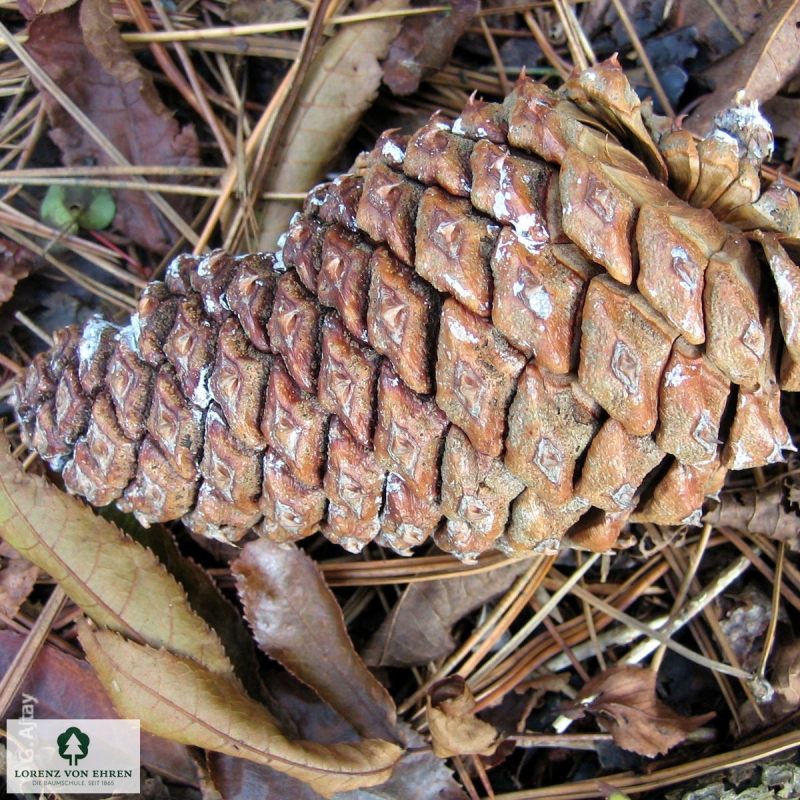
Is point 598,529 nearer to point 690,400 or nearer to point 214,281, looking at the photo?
point 690,400

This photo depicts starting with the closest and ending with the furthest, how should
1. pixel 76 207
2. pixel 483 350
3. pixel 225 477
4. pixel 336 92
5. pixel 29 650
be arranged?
pixel 483 350 → pixel 225 477 → pixel 29 650 → pixel 336 92 → pixel 76 207

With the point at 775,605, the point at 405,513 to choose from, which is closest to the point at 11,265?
the point at 405,513

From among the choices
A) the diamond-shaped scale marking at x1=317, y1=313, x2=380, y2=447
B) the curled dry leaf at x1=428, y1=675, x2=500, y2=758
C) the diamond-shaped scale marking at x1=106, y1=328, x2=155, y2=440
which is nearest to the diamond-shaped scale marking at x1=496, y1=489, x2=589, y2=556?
the diamond-shaped scale marking at x1=317, y1=313, x2=380, y2=447

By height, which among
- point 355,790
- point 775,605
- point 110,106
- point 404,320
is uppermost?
point 110,106

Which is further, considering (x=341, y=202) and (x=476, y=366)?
(x=341, y=202)

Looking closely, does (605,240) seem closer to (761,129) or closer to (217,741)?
(761,129)

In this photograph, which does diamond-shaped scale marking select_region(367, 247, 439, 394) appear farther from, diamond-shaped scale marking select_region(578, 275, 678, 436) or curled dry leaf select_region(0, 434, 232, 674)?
curled dry leaf select_region(0, 434, 232, 674)
